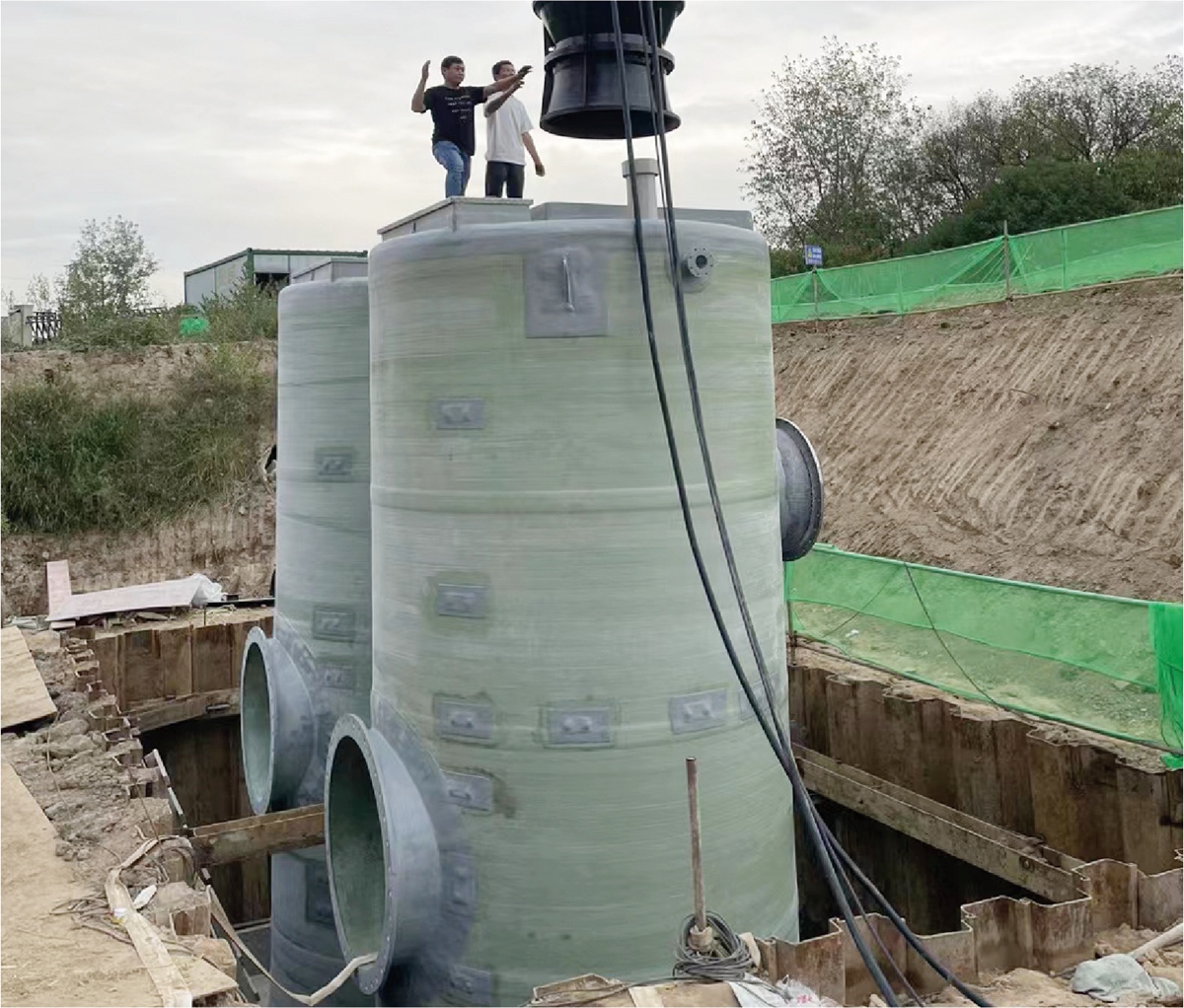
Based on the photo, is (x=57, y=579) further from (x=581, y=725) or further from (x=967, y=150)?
(x=967, y=150)

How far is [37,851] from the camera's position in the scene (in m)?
7.85

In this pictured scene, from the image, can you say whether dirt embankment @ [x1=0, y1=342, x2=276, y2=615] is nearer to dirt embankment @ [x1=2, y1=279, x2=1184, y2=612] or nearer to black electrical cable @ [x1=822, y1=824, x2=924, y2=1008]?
dirt embankment @ [x1=2, y1=279, x2=1184, y2=612]

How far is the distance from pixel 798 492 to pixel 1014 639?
419 centimetres

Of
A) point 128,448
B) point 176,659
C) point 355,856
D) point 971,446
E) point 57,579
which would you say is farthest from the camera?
point 128,448

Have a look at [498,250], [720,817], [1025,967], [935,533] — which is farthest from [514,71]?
[935,533]

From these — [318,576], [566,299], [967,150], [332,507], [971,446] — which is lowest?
[318,576]

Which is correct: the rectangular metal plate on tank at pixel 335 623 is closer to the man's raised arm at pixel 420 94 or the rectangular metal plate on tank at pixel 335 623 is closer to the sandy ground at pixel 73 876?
the sandy ground at pixel 73 876

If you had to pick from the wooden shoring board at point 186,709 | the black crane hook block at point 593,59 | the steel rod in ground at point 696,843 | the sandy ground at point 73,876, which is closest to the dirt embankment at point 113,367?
the wooden shoring board at point 186,709

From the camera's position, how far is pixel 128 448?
25.4 m

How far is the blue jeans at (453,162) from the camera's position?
8656 mm

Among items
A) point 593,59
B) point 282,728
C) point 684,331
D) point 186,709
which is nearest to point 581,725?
point 684,331

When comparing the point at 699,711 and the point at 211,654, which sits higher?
the point at 699,711

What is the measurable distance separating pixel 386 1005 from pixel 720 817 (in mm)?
2561

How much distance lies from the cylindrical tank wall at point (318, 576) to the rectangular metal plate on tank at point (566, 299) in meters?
3.75
